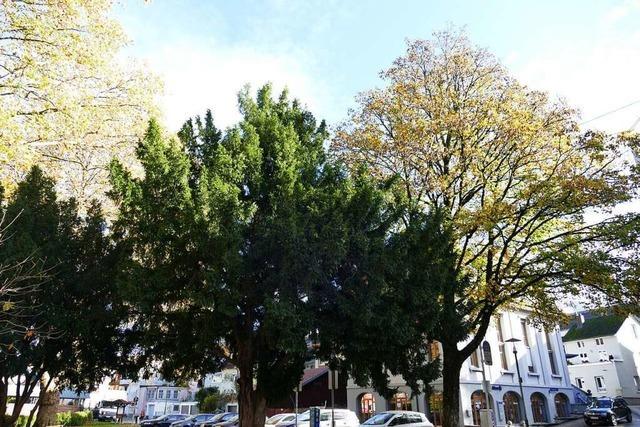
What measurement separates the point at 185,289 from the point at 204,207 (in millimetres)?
1919

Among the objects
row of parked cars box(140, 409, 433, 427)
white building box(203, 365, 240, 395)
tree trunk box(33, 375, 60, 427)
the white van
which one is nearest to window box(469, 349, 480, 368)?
row of parked cars box(140, 409, 433, 427)

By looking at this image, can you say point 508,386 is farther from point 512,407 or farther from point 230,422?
point 230,422

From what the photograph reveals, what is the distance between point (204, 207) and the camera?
33.6 feet

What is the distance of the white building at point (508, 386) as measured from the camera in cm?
2609

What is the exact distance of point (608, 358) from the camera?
5088 centimetres

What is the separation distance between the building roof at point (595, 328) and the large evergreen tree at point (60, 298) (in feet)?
183

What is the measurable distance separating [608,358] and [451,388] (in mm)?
46502

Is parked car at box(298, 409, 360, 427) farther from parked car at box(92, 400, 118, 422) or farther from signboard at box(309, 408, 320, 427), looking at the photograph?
parked car at box(92, 400, 118, 422)

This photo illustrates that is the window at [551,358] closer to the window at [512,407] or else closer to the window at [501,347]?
the window at [501,347]

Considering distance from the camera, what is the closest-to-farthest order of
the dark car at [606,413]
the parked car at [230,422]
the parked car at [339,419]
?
the parked car at [339,419] → the dark car at [606,413] → the parked car at [230,422]

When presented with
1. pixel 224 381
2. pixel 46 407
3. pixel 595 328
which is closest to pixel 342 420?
pixel 46 407

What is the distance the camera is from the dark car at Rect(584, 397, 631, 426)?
26047mm

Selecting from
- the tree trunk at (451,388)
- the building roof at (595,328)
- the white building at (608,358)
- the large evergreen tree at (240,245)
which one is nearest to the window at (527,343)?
the white building at (608,358)

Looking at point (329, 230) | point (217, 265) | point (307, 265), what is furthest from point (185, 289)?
point (329, 230)
